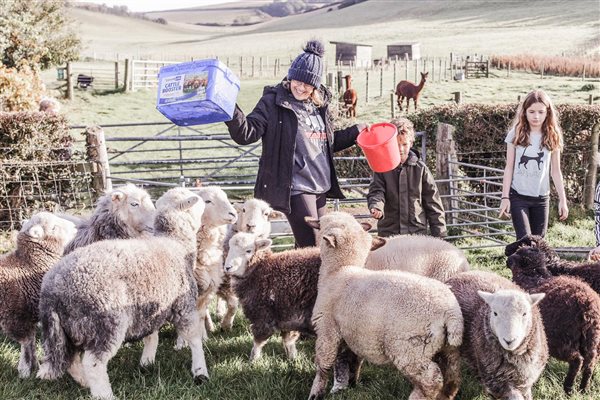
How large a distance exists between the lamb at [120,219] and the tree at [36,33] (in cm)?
1947

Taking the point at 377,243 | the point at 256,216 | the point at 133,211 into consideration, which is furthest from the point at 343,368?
the point at 133,211

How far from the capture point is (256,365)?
4.41 m

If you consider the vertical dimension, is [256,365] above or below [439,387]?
below

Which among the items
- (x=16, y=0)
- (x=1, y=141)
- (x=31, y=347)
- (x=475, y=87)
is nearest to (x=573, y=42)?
(x=475, y=87)

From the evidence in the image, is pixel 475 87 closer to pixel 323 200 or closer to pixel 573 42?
pixel 573 42

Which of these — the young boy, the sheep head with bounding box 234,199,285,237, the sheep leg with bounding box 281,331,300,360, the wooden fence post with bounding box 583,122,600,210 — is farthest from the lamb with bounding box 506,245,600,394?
the wooden fence post with bounding box 583,122,600,210

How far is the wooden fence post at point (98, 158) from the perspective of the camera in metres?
8.16

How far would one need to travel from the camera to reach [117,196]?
4770 mm

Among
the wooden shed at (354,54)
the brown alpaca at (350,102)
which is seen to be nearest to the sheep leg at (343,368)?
the brown alpaca at (350,102)

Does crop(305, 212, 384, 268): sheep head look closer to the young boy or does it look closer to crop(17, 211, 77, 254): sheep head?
the young boy

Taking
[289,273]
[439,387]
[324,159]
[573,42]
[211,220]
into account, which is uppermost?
[573,42]

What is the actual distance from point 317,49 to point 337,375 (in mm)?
2497

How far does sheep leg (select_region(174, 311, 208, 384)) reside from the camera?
4156 millimetres

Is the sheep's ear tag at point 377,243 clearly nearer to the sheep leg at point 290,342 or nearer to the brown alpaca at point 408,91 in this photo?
the sheep leg at point 290,342
